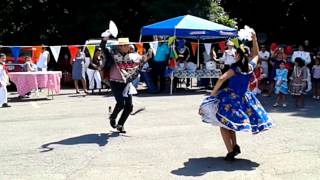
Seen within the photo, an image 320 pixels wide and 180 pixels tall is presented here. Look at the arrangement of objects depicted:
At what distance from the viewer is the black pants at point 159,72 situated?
→ 18969mm

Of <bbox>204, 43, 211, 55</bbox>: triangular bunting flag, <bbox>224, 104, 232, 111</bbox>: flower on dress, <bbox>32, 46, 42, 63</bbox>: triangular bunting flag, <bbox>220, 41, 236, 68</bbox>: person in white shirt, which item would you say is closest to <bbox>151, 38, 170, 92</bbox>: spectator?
<bbox>204, 43, 211, 55</bbox>: triangular bunting flag

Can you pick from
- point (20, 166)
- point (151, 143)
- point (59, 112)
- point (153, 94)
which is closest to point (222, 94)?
point (151, 143)

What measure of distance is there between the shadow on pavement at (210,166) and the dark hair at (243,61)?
4.27 feet

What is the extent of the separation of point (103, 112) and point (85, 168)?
619 cm

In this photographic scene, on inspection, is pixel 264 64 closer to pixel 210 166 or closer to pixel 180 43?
pixel 180 43

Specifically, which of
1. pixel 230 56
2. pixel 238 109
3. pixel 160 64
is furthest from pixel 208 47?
pixel 238 109

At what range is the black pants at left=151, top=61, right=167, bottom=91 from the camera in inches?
747

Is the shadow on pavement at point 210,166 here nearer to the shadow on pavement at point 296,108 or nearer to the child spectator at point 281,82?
the shadow on pavement at point 296,108

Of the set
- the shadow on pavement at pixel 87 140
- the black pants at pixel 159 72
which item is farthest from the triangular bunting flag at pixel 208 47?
the shadow on pavement at pixel 87 140

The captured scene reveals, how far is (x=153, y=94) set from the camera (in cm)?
1838

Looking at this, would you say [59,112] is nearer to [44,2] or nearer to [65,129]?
[65,129]

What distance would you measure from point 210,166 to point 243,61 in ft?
5.00

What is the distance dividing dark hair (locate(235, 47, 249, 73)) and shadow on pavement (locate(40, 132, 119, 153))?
113 inches

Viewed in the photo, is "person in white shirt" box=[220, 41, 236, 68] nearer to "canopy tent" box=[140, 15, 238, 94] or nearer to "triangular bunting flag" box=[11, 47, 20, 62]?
"canopy tent" box=[140, 15, 238, 94]
